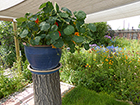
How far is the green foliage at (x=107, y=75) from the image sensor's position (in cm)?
228

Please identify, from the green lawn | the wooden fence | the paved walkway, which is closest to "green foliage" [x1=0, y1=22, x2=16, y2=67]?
the paved walkway

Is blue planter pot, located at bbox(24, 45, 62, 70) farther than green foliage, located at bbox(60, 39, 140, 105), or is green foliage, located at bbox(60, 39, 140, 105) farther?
green foliage, located at bbox(60, 39, 140, 105)

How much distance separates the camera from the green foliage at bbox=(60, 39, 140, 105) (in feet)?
7.49

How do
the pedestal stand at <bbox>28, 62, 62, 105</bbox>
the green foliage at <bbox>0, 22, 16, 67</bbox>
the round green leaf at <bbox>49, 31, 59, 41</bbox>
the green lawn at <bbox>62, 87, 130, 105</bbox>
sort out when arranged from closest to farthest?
the round green leaf at <bbox>49, 31, 59, 41</bbox> → the pedestal stand at <bbox>28, 62, 62, 105</bbox> → the green lawn at <bbox>62, 87, 130, 105</bbox> → the green foliage at <bbox>0, 22, 16, 67</bbox>

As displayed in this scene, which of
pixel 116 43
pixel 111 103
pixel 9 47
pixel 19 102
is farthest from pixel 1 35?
pixel 116 43

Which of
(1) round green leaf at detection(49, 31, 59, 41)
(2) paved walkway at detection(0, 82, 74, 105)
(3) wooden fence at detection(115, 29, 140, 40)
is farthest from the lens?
(3) wooden fence at detection(115, 29, 140, 40)

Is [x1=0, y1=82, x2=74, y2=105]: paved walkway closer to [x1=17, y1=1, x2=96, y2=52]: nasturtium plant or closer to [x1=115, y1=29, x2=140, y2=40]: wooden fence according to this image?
[x1=17, y1=1, x2=96, y2=52]: nasturtium plant

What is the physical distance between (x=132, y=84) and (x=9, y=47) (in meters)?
4.24

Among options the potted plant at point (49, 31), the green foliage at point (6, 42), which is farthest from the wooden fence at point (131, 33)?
the potted plant at point (49, 31)

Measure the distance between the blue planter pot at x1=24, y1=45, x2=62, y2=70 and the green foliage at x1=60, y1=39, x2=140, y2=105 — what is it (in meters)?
1.89

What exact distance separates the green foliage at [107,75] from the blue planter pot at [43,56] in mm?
1895

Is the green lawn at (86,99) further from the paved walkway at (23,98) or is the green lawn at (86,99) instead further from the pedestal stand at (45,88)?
the pedestal stand at (45,88)

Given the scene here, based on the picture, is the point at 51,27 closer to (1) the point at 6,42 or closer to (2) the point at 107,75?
(2) the point at 107,75

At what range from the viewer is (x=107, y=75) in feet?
8.80
